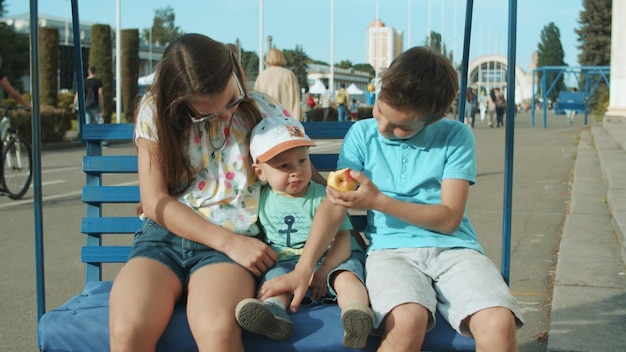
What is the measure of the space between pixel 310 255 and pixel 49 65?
87.4ft

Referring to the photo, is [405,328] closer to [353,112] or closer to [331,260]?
[331,260]

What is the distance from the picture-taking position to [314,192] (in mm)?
2898

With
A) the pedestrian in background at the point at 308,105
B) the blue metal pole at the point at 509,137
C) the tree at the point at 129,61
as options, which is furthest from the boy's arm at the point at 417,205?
Result: the tree at the point at 129,61

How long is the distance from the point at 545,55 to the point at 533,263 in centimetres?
12227

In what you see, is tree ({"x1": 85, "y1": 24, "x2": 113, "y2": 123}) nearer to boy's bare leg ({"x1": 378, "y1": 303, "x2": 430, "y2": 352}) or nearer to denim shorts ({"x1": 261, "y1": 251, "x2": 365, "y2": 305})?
denim shorts ({"x1": 261, "y1": 251, "x2": 365, "y2": 305})

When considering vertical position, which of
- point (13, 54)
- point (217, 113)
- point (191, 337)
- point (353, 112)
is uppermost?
point (13, 54)

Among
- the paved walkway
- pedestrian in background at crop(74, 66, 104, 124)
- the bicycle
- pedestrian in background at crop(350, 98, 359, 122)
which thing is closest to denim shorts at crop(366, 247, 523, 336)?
the paved walkway

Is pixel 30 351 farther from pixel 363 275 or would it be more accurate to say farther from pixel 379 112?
pixel 379 112

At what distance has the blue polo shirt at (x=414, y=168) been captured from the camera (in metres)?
2.76

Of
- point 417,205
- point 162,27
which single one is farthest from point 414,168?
point 162,27

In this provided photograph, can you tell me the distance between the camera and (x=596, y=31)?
64562 mm

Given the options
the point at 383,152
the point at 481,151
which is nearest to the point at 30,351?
the point at 383,152

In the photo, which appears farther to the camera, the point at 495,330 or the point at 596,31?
the point at 596,31

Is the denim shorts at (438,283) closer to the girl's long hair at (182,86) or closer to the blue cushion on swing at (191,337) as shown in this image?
the blue cushion on swing at (191,337)
